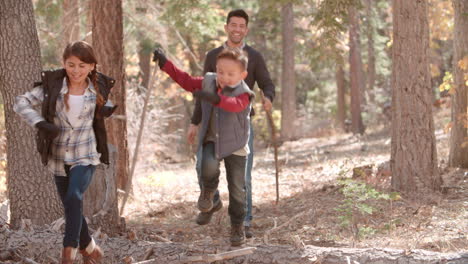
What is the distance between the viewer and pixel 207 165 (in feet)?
17.2

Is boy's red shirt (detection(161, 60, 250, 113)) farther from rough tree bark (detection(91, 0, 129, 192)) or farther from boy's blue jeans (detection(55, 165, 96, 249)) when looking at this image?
rough tree bark (detection(91, 0, 129, 192))

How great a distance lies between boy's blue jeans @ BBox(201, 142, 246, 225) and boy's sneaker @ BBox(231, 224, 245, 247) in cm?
4

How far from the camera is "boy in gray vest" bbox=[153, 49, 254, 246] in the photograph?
4863 millimetres

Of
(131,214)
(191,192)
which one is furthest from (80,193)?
(191,192)

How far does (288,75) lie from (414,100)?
597 inches

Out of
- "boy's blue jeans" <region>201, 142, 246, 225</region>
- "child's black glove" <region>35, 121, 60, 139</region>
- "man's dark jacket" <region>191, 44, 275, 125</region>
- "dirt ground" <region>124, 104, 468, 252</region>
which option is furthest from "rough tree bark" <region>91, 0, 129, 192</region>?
"child's black glove" <region>35, 121, 60, 139</region>

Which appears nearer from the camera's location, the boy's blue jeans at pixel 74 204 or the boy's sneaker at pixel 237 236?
the boy's blue jeans at pixel 74 204

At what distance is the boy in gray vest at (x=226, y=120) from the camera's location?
16.0 ft

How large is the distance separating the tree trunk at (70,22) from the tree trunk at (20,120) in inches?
249

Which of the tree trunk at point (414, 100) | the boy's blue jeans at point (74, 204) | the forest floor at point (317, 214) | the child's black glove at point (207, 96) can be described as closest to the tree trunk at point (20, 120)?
the forest floor at point (317, 214)

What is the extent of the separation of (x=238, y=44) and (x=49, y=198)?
2.53m

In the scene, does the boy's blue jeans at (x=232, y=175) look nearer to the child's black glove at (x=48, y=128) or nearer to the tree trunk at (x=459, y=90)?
the child's black glove at (x=48, y=128)

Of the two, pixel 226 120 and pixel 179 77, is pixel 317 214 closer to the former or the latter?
pixel 226 120

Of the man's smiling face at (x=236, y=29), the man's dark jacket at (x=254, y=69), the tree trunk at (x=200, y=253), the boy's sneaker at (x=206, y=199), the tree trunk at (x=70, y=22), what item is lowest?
the tree trunk at (x=200, y=253)
